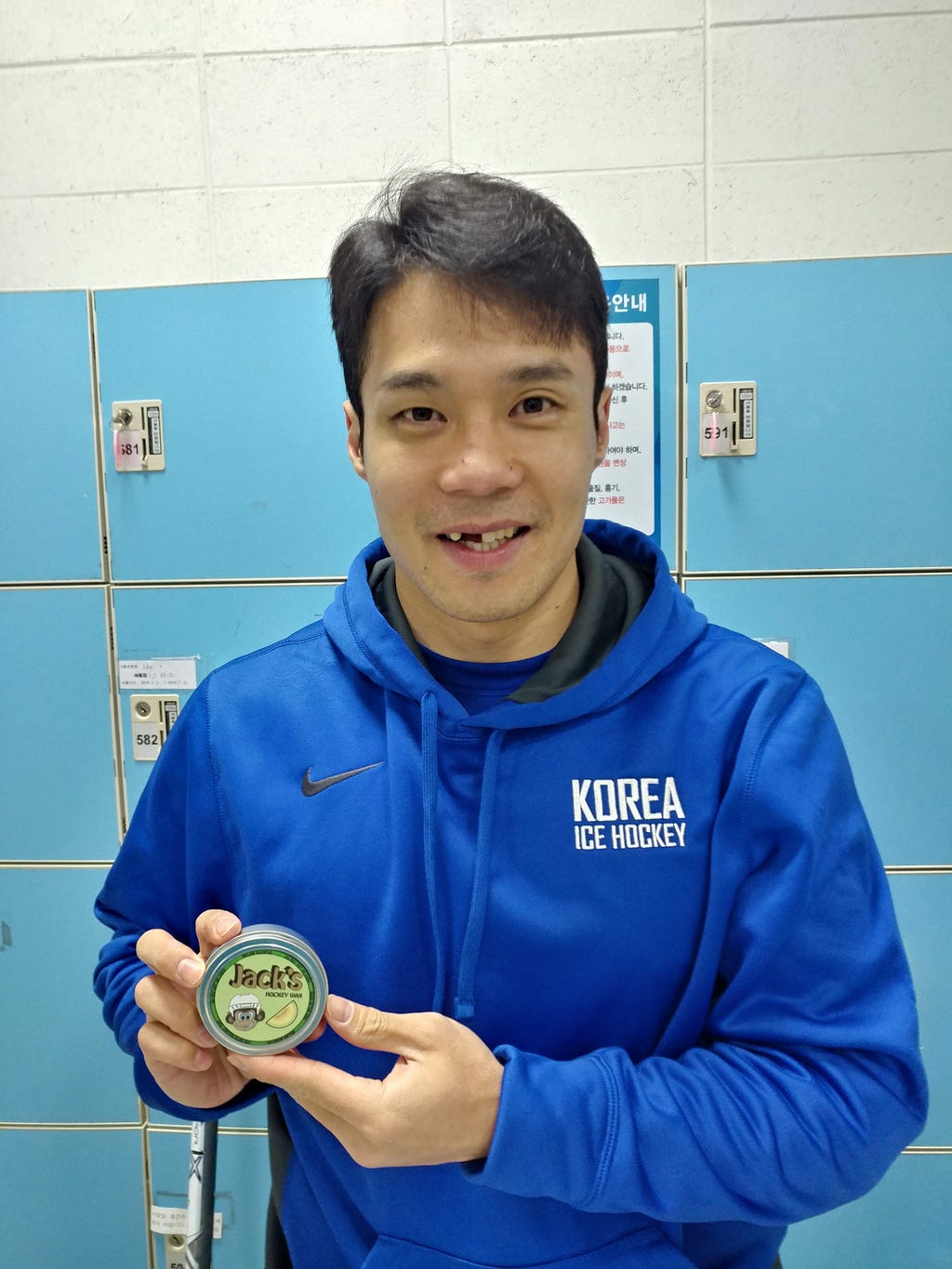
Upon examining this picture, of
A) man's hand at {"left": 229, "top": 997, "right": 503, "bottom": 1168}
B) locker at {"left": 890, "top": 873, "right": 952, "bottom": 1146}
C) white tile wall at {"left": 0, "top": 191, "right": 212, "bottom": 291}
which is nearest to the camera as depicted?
man's hand at {"left": 229, "top": 997, "right": 503, "bottom": 1168}

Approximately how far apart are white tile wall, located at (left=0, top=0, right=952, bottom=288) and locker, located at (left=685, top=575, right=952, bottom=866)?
902 mm

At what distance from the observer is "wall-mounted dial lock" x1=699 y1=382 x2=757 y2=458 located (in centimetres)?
177

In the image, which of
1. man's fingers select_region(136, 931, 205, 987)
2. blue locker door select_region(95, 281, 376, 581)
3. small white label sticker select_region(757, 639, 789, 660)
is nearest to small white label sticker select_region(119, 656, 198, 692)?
blue locker door select_region(95, 281, 376, 581)

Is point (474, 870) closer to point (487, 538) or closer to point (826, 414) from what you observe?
point (487, 538)

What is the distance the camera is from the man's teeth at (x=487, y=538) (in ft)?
3.10

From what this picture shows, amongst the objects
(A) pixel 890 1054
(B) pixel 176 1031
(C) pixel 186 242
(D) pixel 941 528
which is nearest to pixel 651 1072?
(A) pixel 890 1054

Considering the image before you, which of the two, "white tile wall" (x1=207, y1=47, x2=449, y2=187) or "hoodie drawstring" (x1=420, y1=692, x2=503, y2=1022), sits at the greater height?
"white tile wall" (x1=207, y1=47, x2=449, y2=187)

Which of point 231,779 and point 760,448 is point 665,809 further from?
point 760,448

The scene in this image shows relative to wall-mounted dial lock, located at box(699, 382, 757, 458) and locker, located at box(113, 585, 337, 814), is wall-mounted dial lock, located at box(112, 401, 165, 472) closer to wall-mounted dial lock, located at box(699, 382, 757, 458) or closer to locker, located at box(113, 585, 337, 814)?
locker, located at box(113, 585, 337, 814)

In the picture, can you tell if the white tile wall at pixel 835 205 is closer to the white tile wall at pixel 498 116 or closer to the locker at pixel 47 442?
the white tile wall at pixel 498 116

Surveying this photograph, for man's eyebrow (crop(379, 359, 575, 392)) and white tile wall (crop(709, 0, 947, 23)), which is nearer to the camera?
man's eyebrow (crop(379, 359, 575, 392))

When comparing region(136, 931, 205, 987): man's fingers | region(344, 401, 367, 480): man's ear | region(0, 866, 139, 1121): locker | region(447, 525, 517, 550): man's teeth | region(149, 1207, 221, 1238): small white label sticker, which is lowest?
region(149, 1207, 221, 1238): small white label sticker

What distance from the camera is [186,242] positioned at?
2.17 metres

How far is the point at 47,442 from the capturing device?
1.90 m
